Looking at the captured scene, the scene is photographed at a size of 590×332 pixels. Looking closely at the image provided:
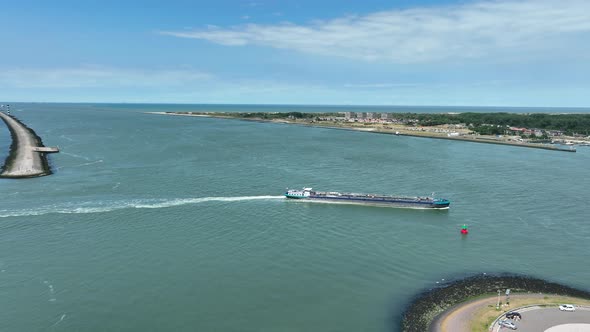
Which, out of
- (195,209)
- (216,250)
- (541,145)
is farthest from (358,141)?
(216,250)

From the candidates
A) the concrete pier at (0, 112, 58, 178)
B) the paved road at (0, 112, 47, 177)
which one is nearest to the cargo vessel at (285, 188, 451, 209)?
the concrete pier at (0, 112, 58, 178)

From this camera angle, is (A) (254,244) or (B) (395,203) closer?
(A) (254,244)

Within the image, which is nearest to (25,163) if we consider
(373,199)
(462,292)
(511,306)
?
(373,199)

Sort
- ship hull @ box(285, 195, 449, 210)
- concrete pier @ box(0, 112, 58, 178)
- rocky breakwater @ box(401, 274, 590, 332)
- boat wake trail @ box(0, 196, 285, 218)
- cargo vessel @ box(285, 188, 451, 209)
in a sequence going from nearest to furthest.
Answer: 1. rocky breakwater @ box(401, 274, 590, 332)
2. boat wake trail @ box(0, 196, 285, 218)
3. ship hull @ box(285, 195, 449, 210)
4. cargo vessel @ box(285, 188, 451, 209)
5. concrete pier @ box(0, 112, 58, 178)

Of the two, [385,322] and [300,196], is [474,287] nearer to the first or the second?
[385,322]

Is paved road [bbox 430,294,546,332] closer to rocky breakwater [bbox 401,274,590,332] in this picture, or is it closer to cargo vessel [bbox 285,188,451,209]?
rocky breakwater [bbox 401,274,590,332]

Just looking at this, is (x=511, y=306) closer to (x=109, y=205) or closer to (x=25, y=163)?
(x=109, y=205)

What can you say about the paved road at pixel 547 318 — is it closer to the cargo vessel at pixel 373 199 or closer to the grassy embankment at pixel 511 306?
the grassy embankment at pixel 511 306
